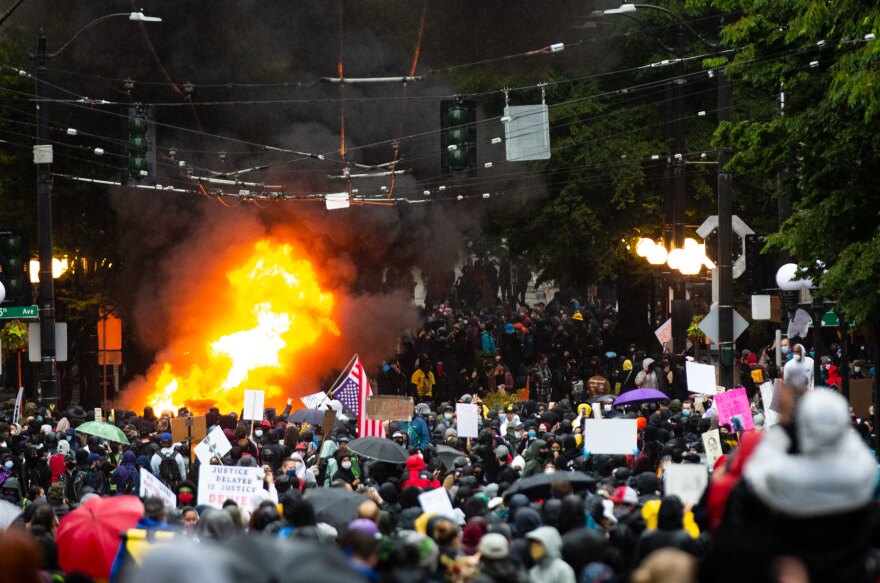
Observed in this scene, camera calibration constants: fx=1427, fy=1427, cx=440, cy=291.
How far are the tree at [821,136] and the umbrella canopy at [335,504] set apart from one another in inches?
301

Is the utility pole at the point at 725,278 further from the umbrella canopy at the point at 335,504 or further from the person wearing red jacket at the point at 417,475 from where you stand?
the umbrella canopy at the point at 335,504

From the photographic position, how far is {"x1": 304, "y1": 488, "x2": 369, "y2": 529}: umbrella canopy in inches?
410

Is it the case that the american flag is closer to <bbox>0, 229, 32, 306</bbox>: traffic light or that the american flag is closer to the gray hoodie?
<bbox>0, 229, 32, 306</bbox>: traffic light

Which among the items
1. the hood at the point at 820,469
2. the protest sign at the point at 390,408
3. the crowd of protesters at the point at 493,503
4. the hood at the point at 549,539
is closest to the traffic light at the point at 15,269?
the crowd of protesters at the point at 493,503

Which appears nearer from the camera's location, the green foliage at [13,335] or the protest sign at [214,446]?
the protest sign at [214,446]

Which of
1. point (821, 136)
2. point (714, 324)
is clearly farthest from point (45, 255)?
point (821, 136)

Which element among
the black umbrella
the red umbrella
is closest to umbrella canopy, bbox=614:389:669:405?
the red umbrella

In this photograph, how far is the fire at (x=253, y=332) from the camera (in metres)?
33.4

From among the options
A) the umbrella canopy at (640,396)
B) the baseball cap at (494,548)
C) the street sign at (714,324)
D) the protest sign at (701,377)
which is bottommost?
the baseball cap at (494,548)

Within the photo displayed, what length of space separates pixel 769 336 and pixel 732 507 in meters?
29.4

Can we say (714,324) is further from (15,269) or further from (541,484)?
(541,484)

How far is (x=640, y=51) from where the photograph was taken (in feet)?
112

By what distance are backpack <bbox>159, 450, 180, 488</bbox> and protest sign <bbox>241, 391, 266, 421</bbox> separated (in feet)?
10.2

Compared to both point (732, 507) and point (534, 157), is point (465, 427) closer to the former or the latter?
point (534, 157)
